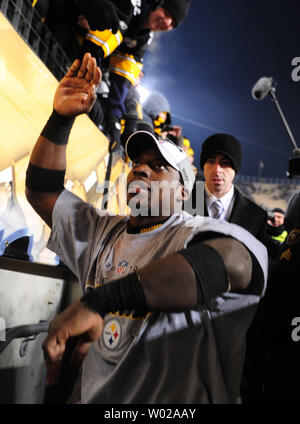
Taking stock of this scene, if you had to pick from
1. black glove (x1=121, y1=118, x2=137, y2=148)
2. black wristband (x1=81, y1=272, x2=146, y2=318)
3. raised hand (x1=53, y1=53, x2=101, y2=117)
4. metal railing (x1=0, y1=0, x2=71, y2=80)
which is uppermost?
black glove (x1=121, y1=118, x2=137, y2=148)

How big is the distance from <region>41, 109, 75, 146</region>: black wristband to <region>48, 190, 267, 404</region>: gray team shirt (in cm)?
75

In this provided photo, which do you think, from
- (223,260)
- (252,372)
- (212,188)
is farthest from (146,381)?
(212,188)

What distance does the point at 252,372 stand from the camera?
6.08 ft

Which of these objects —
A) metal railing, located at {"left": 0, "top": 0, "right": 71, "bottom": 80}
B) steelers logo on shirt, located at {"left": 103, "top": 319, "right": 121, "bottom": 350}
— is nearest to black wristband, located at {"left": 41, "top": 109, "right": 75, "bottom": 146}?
steelers logo on shirt, located at {"left": 103, "top": 319, "right": 121, "bottom": 350}

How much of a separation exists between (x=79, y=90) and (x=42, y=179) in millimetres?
537

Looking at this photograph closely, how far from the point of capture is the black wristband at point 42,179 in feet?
5.02

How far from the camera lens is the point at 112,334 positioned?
1.28 m

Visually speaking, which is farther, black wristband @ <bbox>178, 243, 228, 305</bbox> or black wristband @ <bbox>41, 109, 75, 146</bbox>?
black wristband @ <bbox>41, 109, 75, 146</bbox>

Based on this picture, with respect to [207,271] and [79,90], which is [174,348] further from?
[79,90]

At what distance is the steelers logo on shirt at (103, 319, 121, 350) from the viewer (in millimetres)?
1253

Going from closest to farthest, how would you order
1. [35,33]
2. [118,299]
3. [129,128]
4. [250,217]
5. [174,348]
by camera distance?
[118,299]
[174,348]
[250,217]
[35,33]
[129,128]

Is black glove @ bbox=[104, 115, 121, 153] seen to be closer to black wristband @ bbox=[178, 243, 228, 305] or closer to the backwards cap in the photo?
the backwards cap

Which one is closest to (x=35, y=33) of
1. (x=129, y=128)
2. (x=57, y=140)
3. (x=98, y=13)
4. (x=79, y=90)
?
(x=98, y=13)
